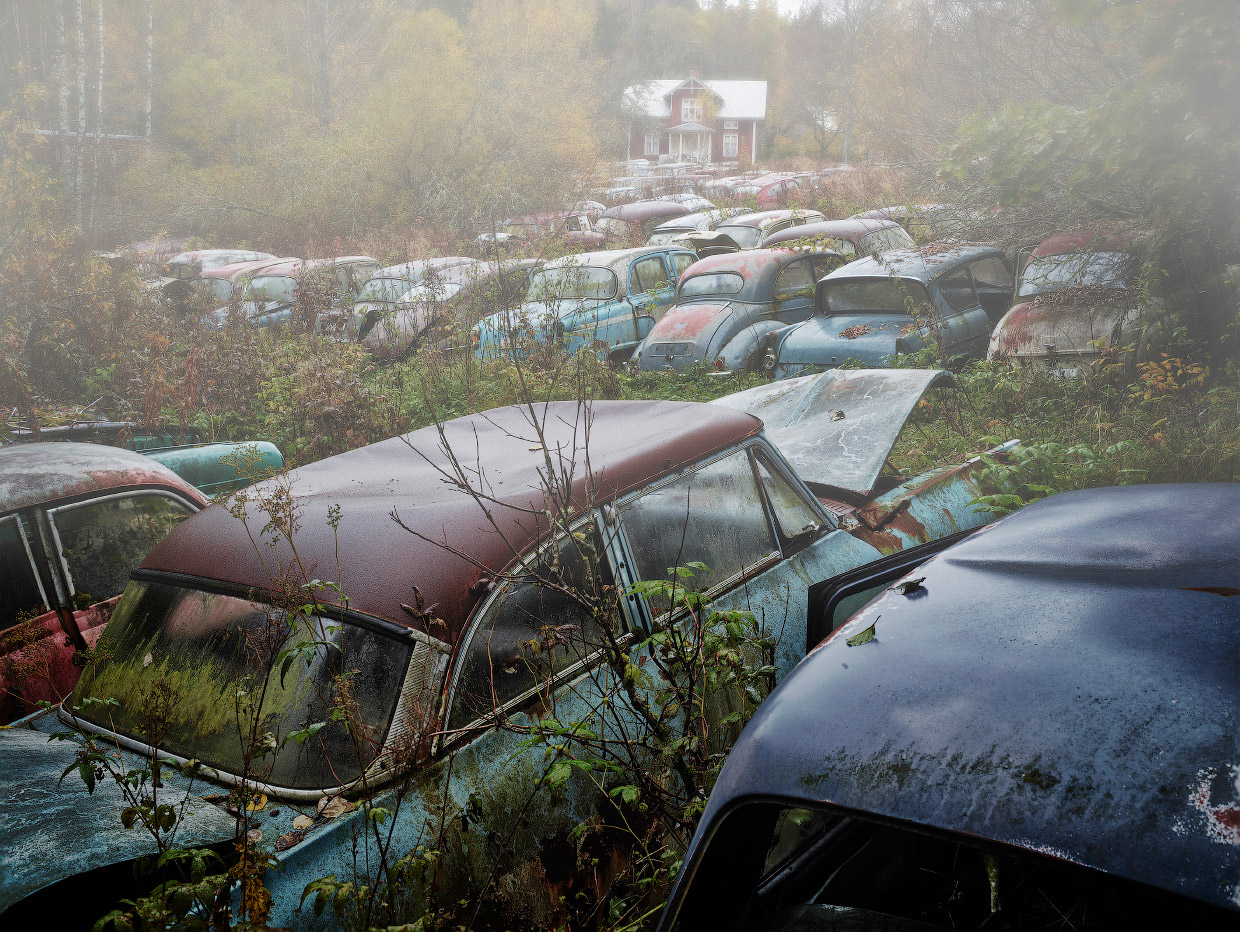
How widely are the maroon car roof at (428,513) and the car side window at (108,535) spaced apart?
1.15m

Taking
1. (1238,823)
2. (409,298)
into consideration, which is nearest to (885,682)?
(1238,823)

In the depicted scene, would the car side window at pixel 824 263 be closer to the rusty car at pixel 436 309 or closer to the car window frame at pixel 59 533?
the rusty car at pixel 436 309

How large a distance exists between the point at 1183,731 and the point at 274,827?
1988 millimetres

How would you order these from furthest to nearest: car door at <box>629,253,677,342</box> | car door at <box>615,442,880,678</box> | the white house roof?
1. the white house roof
2. car door at <box>629,253,677,342</box>
3. car door at <box>615,442,880,678</box>

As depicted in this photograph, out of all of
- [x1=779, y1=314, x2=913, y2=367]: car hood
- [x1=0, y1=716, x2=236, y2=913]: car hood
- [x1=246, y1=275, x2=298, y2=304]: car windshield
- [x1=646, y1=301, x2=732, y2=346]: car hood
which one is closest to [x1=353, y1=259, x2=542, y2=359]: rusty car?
[x1=646, y1=301, x2=732, y2=346]: car hood

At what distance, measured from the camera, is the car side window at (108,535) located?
3676 mm

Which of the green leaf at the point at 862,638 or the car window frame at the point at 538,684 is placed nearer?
the green leaf at the point at 862,638

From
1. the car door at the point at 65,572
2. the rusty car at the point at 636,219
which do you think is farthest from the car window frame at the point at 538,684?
the rusty car at the point at 636,219

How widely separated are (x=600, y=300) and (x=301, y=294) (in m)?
3.97

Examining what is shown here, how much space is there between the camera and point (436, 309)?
9.89 metres

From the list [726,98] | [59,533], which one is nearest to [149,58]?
[59,533]

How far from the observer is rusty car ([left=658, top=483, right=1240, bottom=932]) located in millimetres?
1162

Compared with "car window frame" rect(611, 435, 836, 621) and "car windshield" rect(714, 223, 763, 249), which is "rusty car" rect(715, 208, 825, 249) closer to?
"car windshield" rect(714, 223, 763, 249)

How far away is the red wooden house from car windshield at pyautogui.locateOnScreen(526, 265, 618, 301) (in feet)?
142
